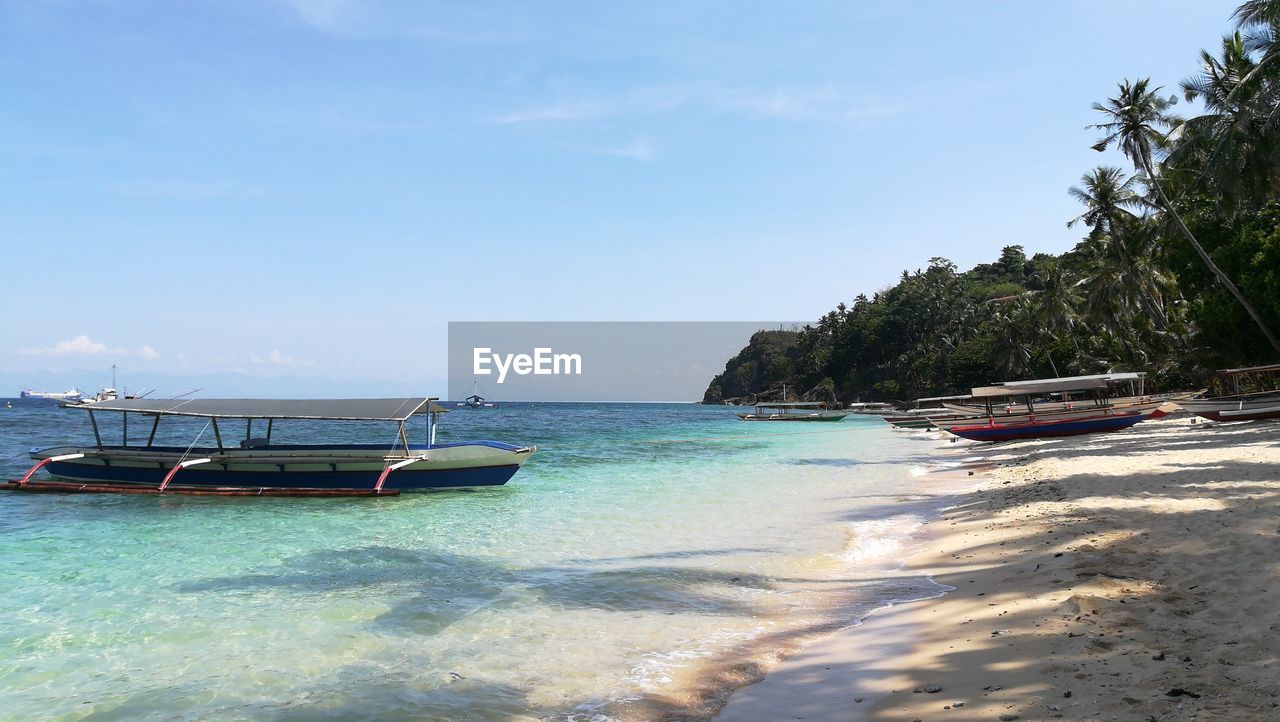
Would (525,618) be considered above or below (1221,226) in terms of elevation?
below

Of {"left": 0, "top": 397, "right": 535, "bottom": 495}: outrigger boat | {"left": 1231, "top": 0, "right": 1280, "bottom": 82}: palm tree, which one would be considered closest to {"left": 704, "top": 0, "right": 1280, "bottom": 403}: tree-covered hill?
{"left": 1231, "top": 0, "right": 1280, "bottom": 82}: palm tree

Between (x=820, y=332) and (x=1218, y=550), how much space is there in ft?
402

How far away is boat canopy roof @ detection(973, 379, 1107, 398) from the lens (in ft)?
94.3

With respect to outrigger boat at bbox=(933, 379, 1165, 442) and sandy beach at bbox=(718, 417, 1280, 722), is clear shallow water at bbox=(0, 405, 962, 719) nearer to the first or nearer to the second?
sandy beach at bbox=(718, 417, 1280, 722)

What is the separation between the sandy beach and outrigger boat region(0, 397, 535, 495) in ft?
45.3

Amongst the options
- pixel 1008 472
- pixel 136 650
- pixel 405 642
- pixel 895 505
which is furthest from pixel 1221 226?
pixel 136 650

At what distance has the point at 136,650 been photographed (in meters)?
8.12

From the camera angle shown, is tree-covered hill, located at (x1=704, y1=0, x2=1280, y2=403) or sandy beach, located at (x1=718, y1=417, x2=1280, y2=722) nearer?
sandy beach, located at (x1=718, y1=417, x2=1280, y2=722)

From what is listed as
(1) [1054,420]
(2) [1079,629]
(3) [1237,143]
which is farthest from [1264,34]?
(2) [1079,629]

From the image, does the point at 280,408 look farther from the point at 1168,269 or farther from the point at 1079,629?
the point at 1168,269

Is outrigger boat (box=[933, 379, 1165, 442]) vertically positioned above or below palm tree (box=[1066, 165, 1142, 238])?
below

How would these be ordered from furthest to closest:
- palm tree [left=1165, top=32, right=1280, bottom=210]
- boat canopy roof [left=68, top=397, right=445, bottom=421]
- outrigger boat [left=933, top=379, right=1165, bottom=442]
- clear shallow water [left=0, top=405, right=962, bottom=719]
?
1. outrigger boat [left=933, top=379, right=1165, bottom=442]
2. palm tree [left=1165, top=32, right=1280, bottom=210]
3. boat canopy roof [left=68, top=397, right=445, bottom=421]
4. clear shallow water [left=0, top=405, right=962, bottom=719]

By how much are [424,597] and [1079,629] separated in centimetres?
783

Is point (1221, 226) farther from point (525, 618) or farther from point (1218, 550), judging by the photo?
point (525, 618)
